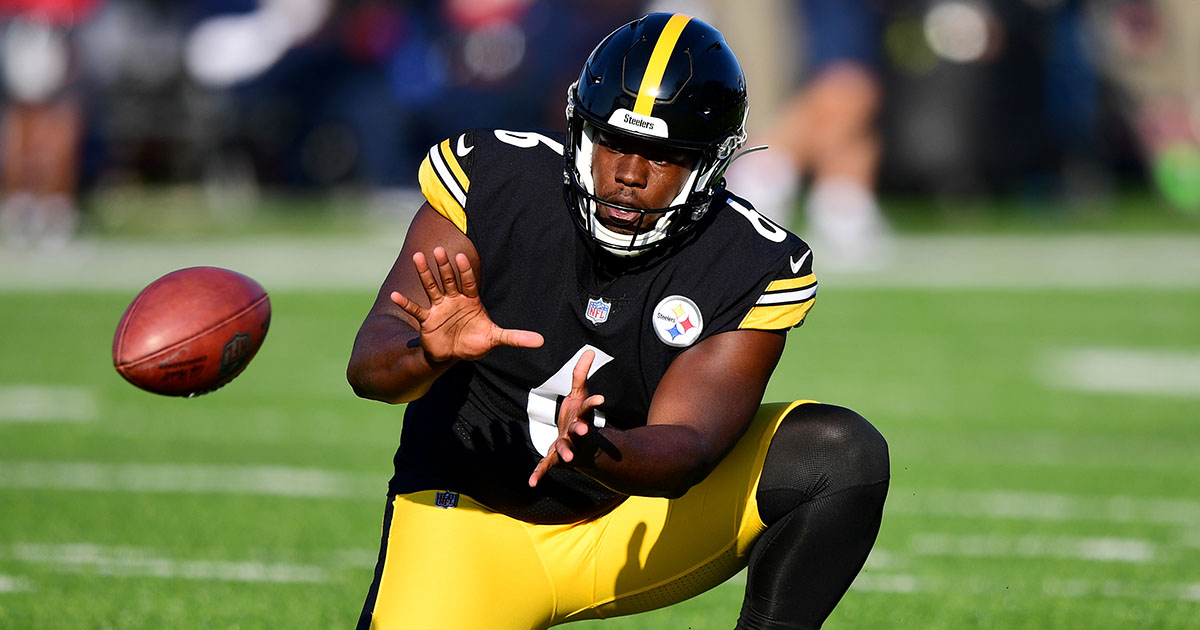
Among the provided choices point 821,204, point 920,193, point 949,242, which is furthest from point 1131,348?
point 920,193

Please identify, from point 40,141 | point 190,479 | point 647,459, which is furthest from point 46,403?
point 40,141

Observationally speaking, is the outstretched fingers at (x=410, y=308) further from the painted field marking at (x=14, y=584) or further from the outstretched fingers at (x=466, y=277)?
the painted field marking at (x=14, y=584)

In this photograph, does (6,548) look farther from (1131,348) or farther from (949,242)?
(949,242)

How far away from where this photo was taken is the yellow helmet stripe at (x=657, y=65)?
2.93 m

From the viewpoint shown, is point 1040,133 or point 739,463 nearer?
point 739,463

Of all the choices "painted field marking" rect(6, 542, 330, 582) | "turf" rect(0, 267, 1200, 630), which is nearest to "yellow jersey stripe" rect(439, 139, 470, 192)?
"turf" rect(0, 267, 1200, 630)

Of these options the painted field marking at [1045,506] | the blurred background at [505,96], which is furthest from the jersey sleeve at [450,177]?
the blurred background at [505,96]

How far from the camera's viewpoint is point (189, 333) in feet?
10.4

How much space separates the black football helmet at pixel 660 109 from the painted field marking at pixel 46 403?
416cm

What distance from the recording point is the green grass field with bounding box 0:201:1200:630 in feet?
13.1

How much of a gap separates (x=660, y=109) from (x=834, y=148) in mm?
8807

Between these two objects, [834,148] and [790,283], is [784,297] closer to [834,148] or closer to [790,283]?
[790,283]

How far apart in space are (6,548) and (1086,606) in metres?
3.00

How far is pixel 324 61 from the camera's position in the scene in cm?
1565
